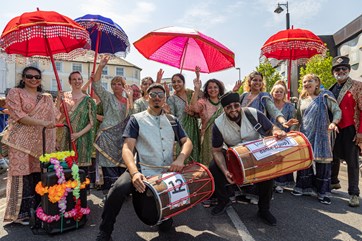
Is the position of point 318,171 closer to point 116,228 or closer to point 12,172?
point 116,228

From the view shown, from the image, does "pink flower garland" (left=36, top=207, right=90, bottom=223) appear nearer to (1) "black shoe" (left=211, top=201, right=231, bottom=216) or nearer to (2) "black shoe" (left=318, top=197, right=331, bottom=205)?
(1) "black shoe" (left=211, top=201, right=231, bottom=216)

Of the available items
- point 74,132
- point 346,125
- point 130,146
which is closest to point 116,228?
point 130,146

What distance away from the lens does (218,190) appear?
12.0 feet

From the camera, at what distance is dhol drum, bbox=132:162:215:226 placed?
248 centimetres

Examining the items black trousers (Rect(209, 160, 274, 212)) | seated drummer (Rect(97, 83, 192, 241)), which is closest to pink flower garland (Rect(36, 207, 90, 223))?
seated drummer (Rect(97, 83, 192, 241))

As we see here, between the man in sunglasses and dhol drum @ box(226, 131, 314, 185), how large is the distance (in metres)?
1.43

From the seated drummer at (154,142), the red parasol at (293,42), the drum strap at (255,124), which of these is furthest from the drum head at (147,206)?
the red parasol at (293,42)

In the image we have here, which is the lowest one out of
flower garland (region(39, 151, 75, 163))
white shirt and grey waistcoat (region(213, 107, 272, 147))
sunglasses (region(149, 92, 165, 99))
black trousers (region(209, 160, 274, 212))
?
black trousers (region(209, 160, 274, 212))

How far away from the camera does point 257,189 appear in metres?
3.58

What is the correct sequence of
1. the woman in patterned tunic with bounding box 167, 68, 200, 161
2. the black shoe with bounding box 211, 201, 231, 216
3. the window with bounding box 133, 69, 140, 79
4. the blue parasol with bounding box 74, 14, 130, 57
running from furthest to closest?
1. the window with bounding box 133, 69, 140, 79
2. the woman in patterned tunic with bounding box 167, 68, 200, 161
3. the blue parasol with bounding box 74, 14, 130, 57
4. the black shoe with bounding box 211, 201, 231, 216

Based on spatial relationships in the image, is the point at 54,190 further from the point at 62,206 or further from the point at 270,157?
the point at 270,157

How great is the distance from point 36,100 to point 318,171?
157 inches

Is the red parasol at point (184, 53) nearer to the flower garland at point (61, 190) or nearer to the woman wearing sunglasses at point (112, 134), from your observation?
the woman wearing sunglasses at point (112, 134)

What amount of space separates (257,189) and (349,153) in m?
1.59
